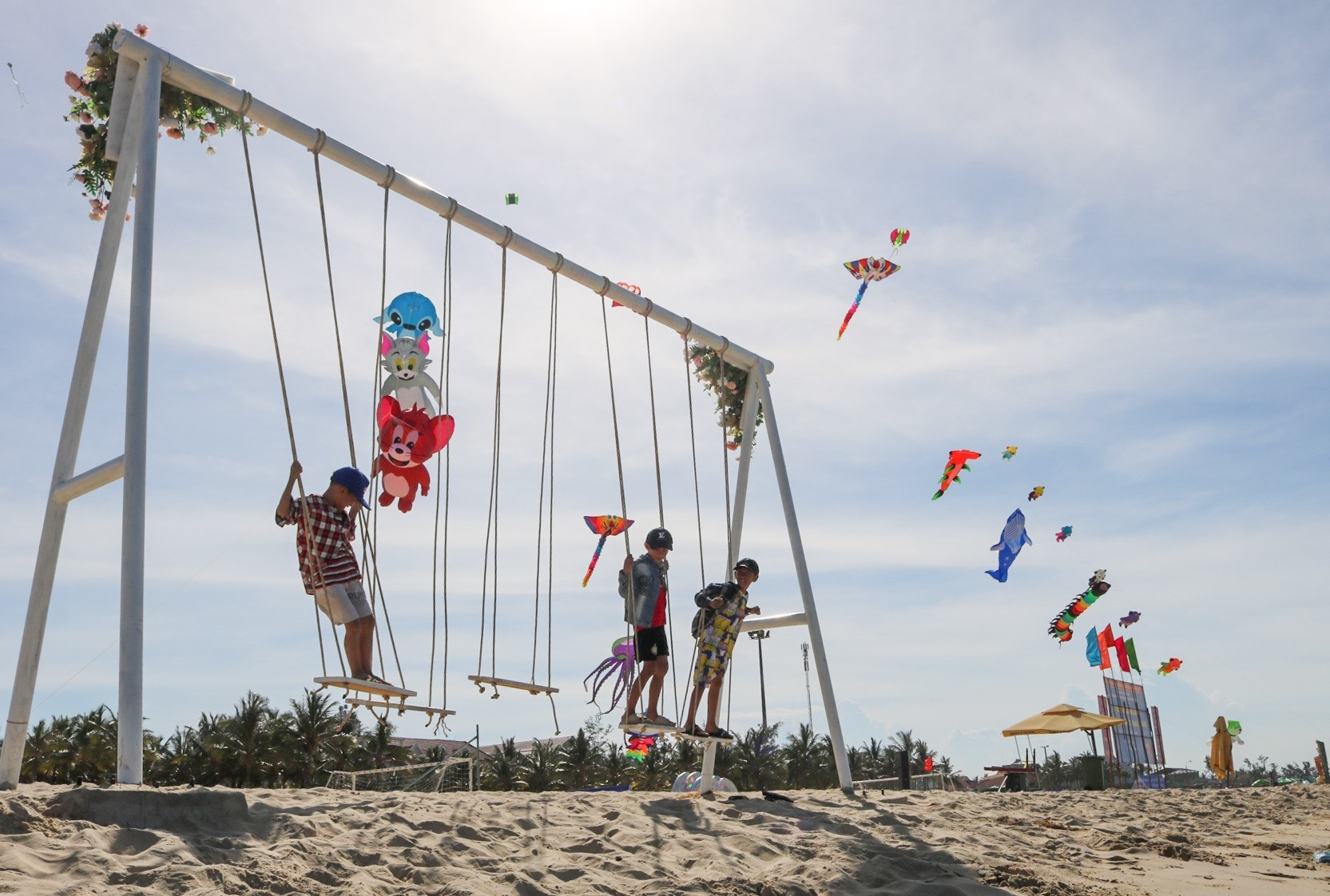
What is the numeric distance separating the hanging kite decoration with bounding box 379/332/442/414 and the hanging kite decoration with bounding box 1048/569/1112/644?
1606cm

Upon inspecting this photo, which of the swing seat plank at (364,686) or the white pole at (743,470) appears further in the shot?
the white pole at (743,470)

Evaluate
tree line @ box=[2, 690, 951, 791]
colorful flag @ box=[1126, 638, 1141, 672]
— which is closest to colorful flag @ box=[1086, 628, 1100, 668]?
colorful flag @ box=[1126, 638, 1141, 672]

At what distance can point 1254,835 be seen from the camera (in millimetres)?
7844

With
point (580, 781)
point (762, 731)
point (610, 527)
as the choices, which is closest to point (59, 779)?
point (580, 781)

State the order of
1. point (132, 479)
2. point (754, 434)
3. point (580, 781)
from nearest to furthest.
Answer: point (132, 479) < point (754, 434) < point (580, 781)

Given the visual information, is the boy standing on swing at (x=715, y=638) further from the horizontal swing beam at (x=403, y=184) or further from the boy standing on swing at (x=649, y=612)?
the horizontal swing beam at (x=403, y=184)

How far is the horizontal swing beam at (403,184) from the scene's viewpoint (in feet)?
19.2

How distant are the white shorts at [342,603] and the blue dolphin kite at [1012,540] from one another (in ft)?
44.3

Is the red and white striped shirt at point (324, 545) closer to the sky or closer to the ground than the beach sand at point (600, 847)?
closer to the sky

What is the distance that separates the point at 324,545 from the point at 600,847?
7.09 feet

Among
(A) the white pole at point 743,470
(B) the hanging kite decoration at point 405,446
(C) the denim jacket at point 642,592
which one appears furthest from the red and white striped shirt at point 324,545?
(A) the white pole at point 743,470

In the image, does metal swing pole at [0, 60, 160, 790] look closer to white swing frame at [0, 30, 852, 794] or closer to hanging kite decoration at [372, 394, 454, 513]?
white swing frame at [0, 30, 852, 794]

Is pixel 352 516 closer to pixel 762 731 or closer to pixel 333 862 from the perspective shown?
pixel 333 862

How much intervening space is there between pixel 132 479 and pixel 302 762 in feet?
105
